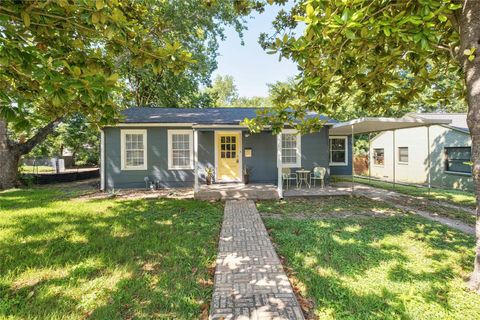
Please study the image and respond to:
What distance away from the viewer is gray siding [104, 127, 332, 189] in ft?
33.4

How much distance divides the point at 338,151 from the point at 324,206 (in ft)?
24.0

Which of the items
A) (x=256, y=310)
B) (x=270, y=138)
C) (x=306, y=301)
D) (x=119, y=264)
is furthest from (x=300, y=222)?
(x=270, y=138)

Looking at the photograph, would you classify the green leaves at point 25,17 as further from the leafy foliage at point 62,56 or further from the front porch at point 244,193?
the front porch at point 244,193

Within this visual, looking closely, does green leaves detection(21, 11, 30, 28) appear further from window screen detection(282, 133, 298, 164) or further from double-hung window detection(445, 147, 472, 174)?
double-hung window detection(445, 147, 472, 174)

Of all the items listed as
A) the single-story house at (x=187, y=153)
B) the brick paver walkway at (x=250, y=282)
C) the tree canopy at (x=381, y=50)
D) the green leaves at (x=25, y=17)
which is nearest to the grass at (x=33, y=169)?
the single-story house at (x=187, y=153)

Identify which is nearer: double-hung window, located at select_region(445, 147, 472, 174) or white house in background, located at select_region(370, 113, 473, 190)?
double-hung window, located at select_region(445, 147, 472, 174)

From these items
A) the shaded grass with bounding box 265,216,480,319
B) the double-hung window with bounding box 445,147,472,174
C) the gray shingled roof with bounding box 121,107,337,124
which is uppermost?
the gray shingled roof with bounding box 121,107,337,124

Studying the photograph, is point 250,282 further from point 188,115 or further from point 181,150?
point 188,115

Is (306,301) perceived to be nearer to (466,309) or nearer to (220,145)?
(466,309)

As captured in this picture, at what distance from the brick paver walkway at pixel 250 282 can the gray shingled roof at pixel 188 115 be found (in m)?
6.13

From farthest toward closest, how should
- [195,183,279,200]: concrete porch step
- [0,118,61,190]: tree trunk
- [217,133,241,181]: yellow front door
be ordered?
[217,133,241,181]: yellow front door < [0,118,61,190]: tree trunk < [195,183,279,200]: concrete porch step

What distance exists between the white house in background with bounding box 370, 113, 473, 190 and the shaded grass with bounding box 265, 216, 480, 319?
295 inches

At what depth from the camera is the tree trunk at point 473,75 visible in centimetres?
275

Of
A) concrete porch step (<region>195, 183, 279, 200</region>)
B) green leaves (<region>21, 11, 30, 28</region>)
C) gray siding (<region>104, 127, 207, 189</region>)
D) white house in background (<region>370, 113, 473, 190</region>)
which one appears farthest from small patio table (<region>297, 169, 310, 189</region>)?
green leaves (<region>21, 11, 30, 28</region>)
